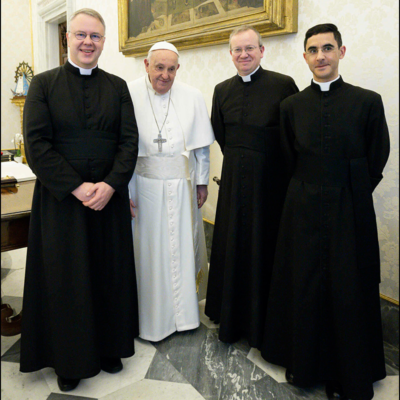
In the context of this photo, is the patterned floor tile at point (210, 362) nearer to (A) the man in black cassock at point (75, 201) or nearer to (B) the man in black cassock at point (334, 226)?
(B) the man in black cassock at point (334, 226)

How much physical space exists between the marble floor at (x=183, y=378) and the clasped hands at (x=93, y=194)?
1091 millimetres

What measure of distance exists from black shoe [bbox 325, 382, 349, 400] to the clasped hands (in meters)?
1.66

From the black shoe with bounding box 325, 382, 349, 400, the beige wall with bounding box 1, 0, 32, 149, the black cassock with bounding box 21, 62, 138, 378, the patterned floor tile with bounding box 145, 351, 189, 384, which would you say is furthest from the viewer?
the beige wall with bounding box 1, 0, 32, 149

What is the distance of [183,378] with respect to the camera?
253 centimetres

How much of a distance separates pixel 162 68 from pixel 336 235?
1522mm

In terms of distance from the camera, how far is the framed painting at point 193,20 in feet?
10.1

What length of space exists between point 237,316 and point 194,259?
0.51 m

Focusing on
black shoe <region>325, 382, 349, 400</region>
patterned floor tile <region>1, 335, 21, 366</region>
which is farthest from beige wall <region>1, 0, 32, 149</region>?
black shoe <region>325, 382, 349, 400</region>

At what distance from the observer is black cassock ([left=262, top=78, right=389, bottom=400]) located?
6.95ft

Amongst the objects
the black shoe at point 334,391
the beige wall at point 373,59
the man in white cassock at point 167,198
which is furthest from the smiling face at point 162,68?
the black shoe at point 334,391

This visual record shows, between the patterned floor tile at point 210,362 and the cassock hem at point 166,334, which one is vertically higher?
the cassock hem at point 166,334

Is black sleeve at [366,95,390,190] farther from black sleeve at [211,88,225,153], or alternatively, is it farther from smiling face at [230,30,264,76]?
black sleeve at [211,88,225,153]

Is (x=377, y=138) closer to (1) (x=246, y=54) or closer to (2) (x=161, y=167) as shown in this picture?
(1) (x=246, y=54)

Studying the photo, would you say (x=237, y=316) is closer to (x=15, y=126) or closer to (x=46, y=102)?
(x=46, y=102)
